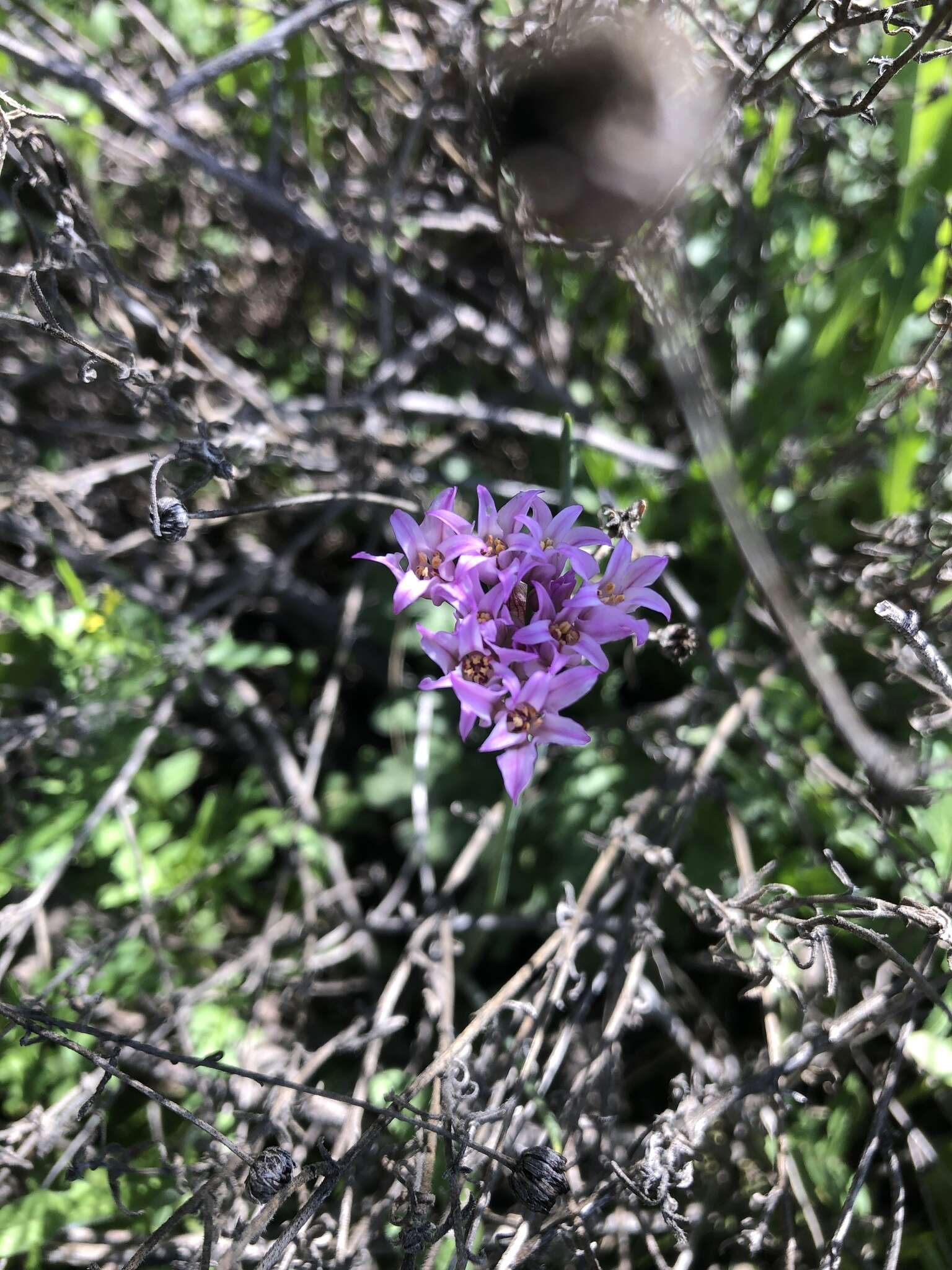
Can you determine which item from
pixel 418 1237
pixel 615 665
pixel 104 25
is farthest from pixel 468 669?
pixel 104 25

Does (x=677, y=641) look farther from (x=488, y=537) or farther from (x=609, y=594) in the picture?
(x=488, y=537)

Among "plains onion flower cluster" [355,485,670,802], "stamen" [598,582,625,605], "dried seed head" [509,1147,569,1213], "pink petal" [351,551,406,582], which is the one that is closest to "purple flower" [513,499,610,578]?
"plains onion flower cluster" [355,485,670,802]

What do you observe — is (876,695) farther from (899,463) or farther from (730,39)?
(730,39)

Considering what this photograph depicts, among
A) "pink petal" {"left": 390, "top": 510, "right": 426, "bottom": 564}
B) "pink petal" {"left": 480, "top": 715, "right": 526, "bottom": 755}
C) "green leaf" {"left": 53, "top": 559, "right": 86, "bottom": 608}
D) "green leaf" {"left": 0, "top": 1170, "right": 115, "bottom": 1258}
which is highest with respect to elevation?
"green leaf" {"left": 53, "top": 559, "right": 86, "bottom": 608}

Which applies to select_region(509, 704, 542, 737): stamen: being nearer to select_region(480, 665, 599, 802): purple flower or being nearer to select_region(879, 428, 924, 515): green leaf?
select_region(480, 665, 599, 802): purple flower

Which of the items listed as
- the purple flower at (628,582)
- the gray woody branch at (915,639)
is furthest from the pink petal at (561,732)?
the gray woody branch at (915,639)

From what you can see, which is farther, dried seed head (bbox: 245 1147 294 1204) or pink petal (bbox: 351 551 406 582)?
pink petal (bbox: 351 551 406 582)
